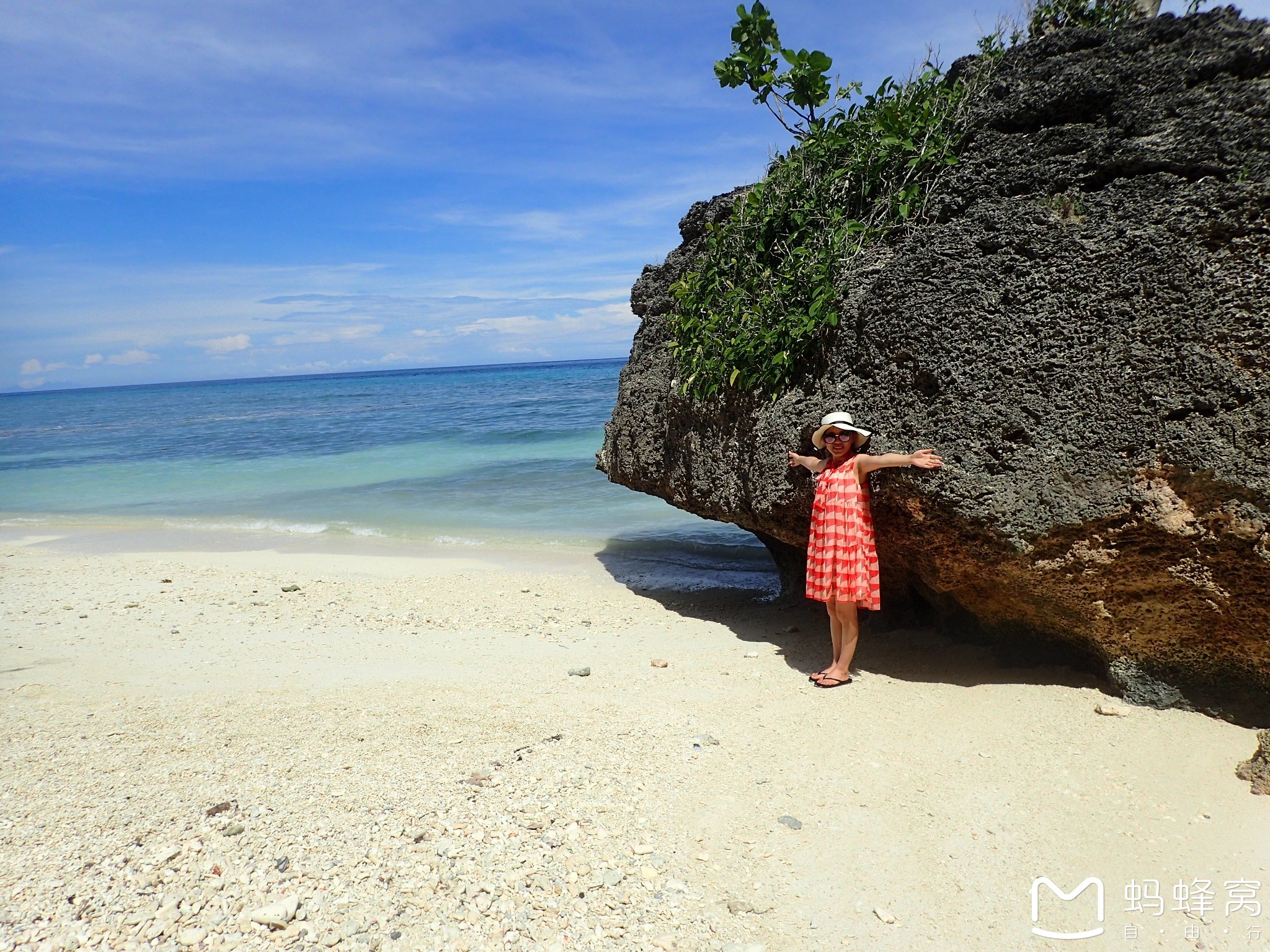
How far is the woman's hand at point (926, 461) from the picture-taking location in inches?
174

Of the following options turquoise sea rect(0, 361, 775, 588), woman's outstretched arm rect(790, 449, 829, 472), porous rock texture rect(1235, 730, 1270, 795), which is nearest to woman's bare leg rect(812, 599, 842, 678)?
woman's outstretched arm rect(790, 449, 829, 472)

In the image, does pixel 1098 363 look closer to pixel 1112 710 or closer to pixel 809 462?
pixel 809 462

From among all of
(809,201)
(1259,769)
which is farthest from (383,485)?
(1259,769)

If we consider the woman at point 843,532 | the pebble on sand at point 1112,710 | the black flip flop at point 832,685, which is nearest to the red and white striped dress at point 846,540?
the woman at point 843,532

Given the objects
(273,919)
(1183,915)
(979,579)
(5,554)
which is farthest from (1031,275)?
(5,554)

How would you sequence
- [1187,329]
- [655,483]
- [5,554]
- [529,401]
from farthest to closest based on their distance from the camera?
1. [529,401]
2. [5,554]
3. [655,483]
4. [1187,329]

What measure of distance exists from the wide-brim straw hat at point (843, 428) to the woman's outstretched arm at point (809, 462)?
167mm

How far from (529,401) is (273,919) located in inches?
1439

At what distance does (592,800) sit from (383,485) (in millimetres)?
13230

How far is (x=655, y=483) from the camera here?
23.7ft

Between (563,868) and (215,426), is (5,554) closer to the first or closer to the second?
(563,868)

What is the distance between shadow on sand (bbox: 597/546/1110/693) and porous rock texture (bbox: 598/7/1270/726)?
15 cm

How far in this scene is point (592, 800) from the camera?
358 centimetres

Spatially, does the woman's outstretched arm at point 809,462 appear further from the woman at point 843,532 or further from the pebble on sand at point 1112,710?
the pebble on sand at point 1112,710
